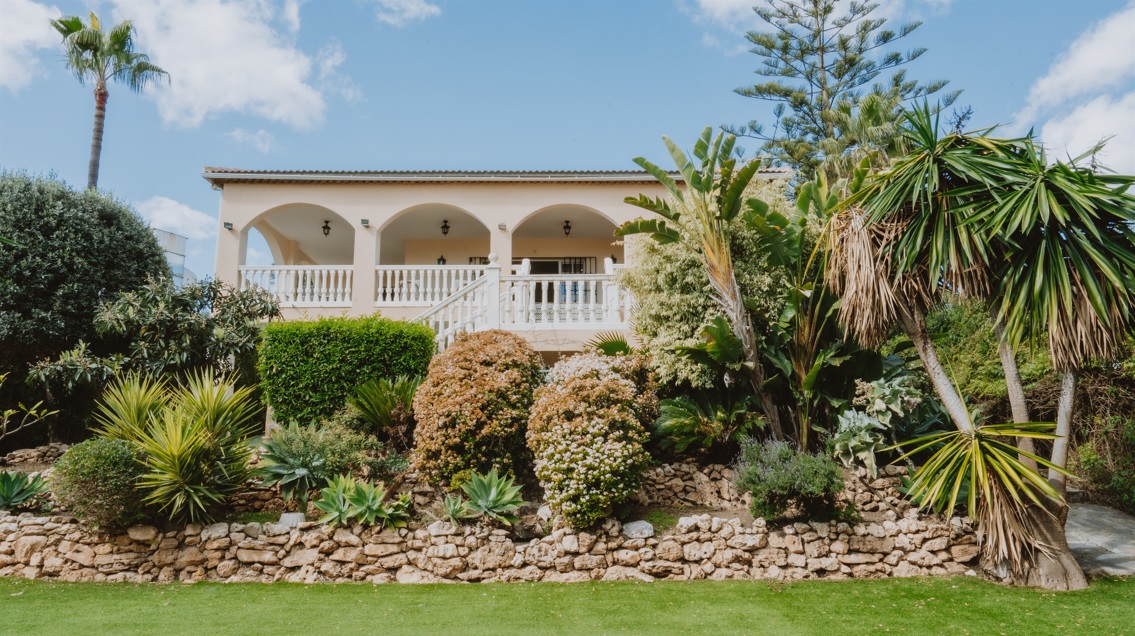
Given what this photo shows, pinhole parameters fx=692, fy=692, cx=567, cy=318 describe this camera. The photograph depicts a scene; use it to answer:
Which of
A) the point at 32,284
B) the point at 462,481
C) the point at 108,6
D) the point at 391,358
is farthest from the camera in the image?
the point at 108,6

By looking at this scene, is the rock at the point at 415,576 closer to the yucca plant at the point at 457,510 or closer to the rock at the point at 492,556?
the rock at the point at 492,556

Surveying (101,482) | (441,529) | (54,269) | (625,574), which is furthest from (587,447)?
(54,269)

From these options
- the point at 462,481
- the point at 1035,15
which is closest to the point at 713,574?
the point at 462,481

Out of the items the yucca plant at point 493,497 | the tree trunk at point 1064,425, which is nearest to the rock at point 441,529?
the yucca plant at point 493,497

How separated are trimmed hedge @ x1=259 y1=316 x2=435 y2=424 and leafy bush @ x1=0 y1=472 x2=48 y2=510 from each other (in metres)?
2.90

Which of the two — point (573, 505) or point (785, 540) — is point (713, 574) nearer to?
point (785, 540)

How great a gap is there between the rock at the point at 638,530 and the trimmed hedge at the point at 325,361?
13.2 ft

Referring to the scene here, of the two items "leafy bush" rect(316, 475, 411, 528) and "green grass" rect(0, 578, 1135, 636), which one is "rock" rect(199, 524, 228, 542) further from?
"leafy bush" rect(316, 475, 411, 528)

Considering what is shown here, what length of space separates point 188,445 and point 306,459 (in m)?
1.31

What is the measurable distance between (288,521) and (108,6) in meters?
19.2

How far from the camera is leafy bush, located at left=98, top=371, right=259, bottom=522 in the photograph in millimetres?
7789

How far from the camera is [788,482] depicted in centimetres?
757

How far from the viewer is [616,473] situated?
25.1 ft

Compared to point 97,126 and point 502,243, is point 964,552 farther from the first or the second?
point 97,126
